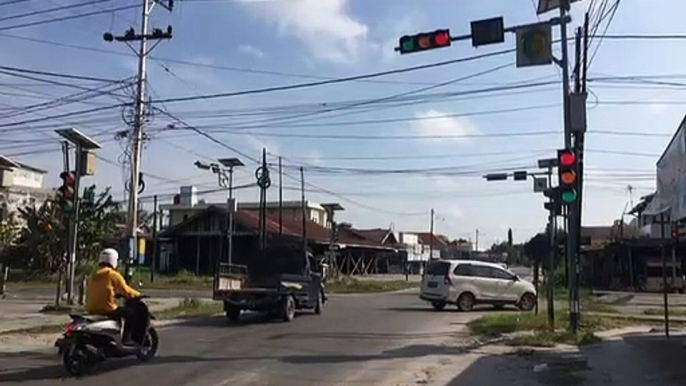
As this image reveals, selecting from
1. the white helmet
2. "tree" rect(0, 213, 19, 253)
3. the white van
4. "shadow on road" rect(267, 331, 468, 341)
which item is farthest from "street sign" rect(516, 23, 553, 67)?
"tree" rect(0, 213, 19, 253)

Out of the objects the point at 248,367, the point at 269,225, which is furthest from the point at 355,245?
the point at 248,367

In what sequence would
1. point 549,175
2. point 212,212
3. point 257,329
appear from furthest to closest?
point 212,212
point 549,175
point 257,329

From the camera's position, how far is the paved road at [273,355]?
12.2 m

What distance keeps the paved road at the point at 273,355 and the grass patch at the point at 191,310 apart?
1.76 metres

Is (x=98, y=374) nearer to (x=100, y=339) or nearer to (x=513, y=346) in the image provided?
(x=100, y=339)

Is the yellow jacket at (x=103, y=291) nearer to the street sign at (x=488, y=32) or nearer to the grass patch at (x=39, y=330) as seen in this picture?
the grass patch at (x=39, y=330)

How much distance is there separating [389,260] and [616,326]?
72685mm

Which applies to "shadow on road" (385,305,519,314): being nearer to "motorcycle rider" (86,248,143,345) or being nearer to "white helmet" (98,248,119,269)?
"motorcycle rider" (86,248,143,345)

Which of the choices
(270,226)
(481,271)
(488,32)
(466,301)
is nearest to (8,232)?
(270,226)

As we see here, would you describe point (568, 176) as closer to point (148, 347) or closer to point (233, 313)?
point (148, 347)

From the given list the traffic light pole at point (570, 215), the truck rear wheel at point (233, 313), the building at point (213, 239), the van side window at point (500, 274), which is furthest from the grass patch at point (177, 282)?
the traffic light pole at point (570, 215)

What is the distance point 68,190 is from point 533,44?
1320 centimetres

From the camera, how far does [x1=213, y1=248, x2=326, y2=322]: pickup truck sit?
899 inches

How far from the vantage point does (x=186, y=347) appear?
1625 centimetres
